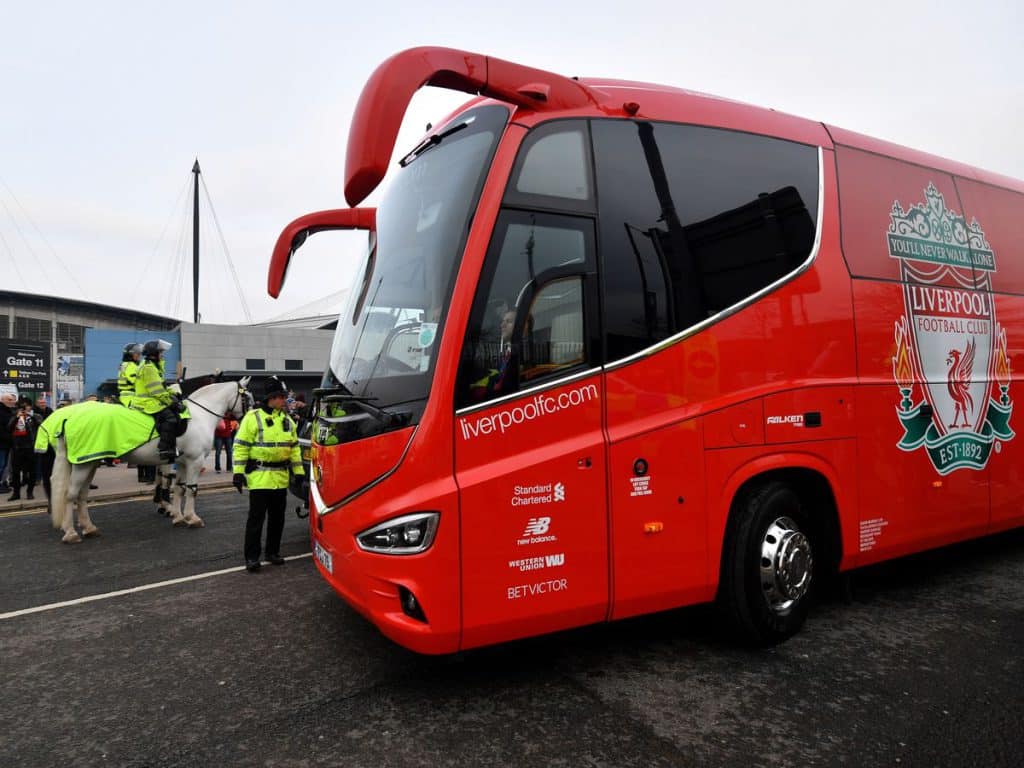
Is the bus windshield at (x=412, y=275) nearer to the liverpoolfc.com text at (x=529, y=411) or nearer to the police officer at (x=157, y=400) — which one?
the liverpoolfc.com text at (x=529, y=411)

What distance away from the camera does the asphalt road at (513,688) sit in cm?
296

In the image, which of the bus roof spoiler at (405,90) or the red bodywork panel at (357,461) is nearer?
the bus roof spoiler at (405,90)

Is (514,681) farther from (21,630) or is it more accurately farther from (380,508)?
(21,630)

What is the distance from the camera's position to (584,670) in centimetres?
377

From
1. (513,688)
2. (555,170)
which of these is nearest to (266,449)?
(513,688)

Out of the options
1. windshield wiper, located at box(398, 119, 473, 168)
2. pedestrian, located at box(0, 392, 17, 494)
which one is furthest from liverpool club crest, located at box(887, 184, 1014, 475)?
pedestrian, located at box(0, 392, 17, 494)

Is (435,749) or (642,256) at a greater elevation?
(642,256)

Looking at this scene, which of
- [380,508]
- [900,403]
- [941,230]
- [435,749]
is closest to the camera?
[435,749]

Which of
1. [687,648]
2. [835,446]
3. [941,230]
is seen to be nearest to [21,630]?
[687,648]

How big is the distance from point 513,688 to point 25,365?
1871 centimetres

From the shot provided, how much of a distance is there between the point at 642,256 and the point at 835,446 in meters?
2.03

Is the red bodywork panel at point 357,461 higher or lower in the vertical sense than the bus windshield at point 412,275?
lower

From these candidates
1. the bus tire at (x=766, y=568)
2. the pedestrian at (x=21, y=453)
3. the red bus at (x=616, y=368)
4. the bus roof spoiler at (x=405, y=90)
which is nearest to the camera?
the bus roof spoiler at (x=405, y=90)

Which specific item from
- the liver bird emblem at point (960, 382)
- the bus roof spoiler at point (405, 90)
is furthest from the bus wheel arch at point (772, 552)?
the bus roof spoiler at point (405, 90)
